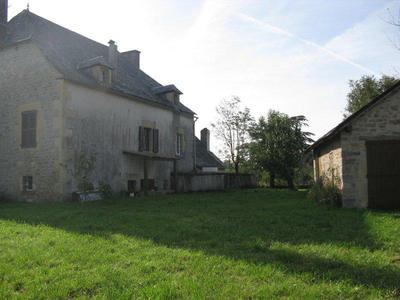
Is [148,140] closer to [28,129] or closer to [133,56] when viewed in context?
[28,129]

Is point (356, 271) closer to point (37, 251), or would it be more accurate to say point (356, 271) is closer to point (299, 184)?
point (37, 251)

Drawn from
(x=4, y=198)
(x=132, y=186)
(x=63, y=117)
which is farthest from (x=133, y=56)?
(x=4, y=198)

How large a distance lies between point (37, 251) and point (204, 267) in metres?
2.89

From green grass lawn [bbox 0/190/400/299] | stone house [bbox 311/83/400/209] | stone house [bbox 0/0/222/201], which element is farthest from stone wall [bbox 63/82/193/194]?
stone house [bbox 311/83/400/209]

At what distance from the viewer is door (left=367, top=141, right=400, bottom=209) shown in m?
13.2

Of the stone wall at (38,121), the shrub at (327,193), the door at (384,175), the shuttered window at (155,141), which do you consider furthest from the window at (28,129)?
the door at (384,175)

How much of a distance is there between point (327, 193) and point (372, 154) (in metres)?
2.00

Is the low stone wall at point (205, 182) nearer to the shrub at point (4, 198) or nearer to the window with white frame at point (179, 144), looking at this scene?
the window with white frame at point (179, 144)

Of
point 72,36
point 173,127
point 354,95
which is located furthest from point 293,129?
point 72,36

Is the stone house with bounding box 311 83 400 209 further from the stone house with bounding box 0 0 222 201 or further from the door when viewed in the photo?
the stone house with bounding box 0 0 222 201

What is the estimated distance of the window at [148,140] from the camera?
21.9 meters

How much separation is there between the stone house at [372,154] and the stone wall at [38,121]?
10966 mm

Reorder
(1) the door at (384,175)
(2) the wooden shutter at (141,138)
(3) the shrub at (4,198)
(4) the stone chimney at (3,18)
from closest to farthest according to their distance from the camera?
1. (1) the door at (384,175)
2. (3) the shrub at (4,198)
3. (4) the stone chimney at (3,18)
4. (2) the wooden shutter at (141,138)

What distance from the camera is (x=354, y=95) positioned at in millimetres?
40844
